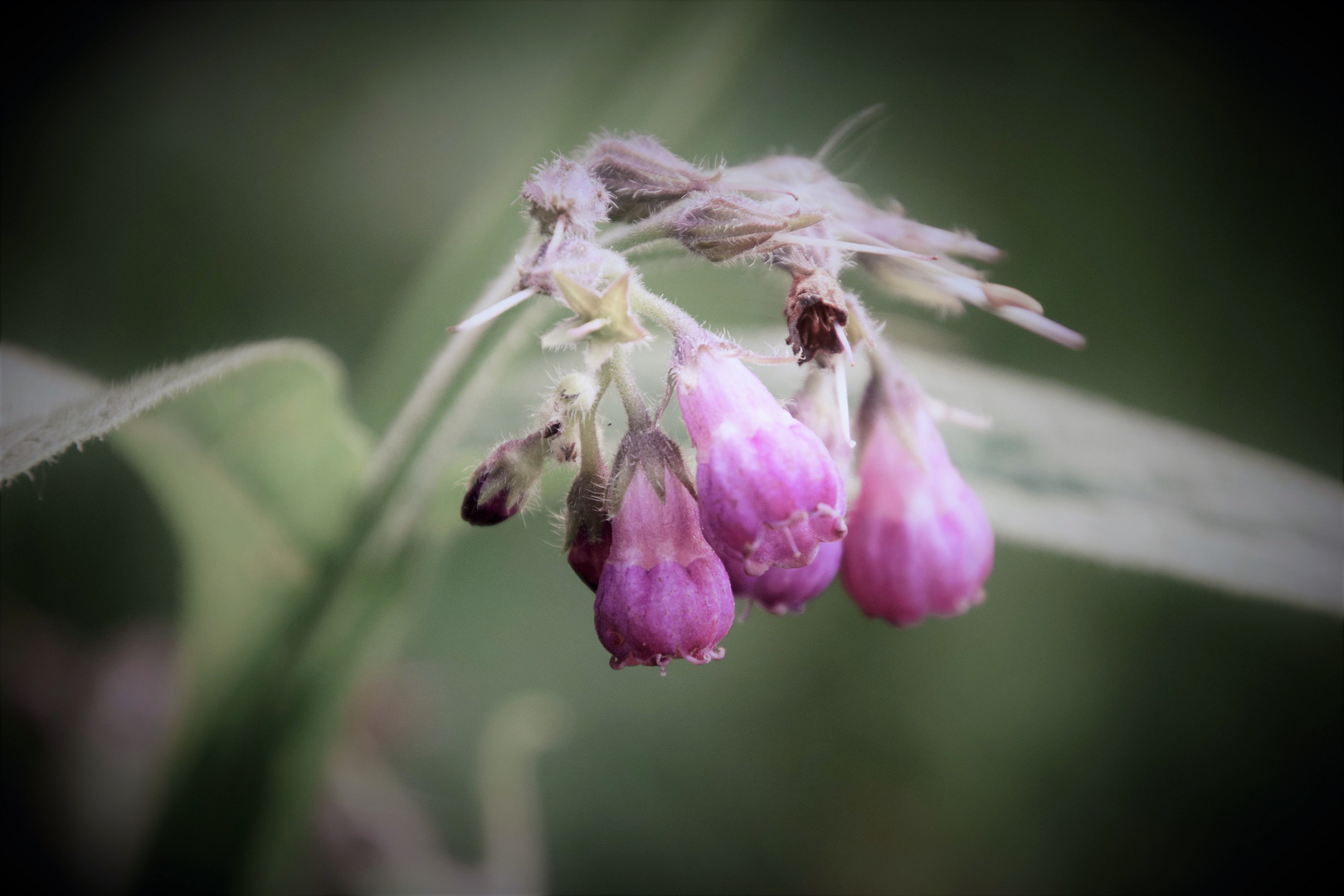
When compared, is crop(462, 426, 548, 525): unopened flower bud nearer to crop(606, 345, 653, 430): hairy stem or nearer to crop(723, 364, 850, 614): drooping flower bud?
crop(606, 345, 653, 430): hairy stem

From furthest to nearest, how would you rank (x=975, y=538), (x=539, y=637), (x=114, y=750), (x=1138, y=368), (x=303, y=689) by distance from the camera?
(x=1138, y=368)
(x=539, y=637)
(x=114, y=750)
(x=303, y=689)
(x=975, y=538)

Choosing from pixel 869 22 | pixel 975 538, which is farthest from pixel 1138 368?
pixel 975 538

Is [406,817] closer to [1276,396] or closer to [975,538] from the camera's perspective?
[975,538]

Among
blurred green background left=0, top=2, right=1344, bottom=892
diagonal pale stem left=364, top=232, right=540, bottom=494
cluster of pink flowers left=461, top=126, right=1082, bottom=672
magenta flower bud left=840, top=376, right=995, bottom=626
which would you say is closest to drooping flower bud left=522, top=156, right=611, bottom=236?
cluster of pink flowers left=461, top=126, right=1082, bottom=672

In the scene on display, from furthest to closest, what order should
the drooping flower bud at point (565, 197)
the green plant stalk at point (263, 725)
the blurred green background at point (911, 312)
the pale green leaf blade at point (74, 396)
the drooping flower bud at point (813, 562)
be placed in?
the blurred green background at point (911, 312) < the green plant stalk at point (263, 725) < the drooping flower bud at point (813, 562) < the drooping flower bud at point (565, 197) < the pale green leaf blade at point (74, 396)

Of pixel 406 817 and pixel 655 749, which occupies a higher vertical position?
pixel 655 749

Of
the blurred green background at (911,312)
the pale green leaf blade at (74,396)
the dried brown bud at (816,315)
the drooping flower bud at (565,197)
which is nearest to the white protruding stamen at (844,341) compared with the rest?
the dried brown bud at (816,315)

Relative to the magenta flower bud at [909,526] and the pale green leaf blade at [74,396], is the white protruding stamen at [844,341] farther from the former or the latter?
the pale green leaf blade at [74,396]
